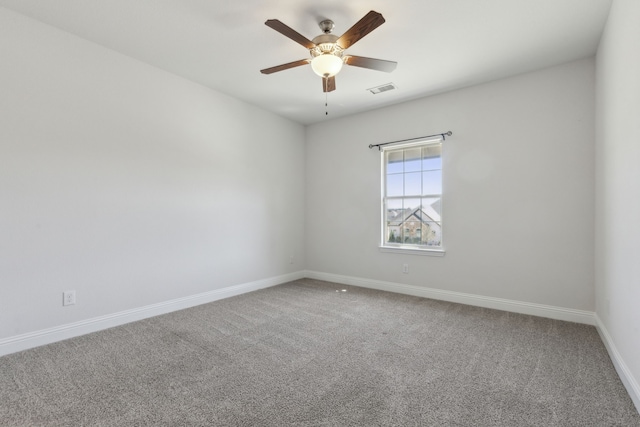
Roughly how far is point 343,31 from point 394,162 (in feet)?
7.26

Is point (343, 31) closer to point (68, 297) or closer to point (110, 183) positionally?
point (110, 183)

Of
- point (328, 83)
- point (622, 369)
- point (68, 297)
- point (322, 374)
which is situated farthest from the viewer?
point (328, 83)

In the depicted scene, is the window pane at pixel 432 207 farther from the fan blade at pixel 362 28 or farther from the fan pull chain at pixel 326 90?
the fan blade at pixel 362 28

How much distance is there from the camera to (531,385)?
1.97 meters

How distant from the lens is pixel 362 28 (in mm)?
2162

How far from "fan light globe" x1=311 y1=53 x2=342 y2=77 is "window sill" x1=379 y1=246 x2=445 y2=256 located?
2.63 meters

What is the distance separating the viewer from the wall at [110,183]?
249 cm

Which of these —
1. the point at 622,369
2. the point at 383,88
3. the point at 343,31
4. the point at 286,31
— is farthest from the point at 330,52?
the point at 622,369

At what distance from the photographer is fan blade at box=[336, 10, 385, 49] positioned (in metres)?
2.02

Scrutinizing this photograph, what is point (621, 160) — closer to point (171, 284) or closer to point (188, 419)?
point (188, 419)

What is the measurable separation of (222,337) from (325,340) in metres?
0.94

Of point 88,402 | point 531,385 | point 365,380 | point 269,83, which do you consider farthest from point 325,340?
point 269,83

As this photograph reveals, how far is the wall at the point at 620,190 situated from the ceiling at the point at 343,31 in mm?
409

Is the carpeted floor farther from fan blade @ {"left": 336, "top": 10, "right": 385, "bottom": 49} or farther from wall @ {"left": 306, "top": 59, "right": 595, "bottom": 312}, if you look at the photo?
fan blade @ {"left": 336, "top": 10, "right": 385, "bottom": 49}
